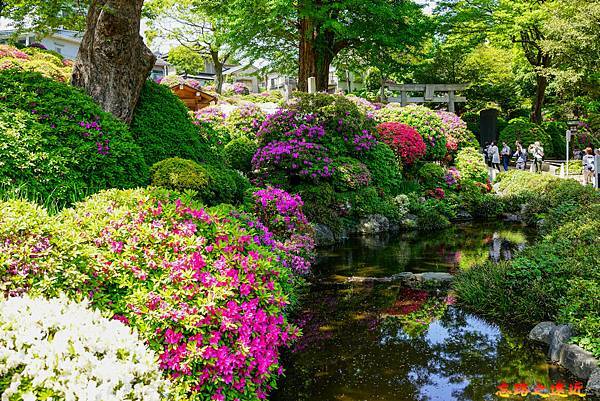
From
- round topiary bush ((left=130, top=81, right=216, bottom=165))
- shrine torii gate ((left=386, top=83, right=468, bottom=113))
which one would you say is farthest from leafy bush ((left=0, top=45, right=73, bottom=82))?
shrine torii gate ((left=386, top=83, right=468, bottom=113))

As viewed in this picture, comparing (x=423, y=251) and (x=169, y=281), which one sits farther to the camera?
(x=423, y=251)

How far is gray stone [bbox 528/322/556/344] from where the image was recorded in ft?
19.3

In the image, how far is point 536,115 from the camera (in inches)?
1232

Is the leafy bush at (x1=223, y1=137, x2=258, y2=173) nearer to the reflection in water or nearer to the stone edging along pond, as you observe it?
the reflection in water

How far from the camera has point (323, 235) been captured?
11.7 m

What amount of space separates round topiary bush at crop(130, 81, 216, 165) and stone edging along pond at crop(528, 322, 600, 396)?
5.43 m

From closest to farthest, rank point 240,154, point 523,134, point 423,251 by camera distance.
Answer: point 423,251
point 240,154
point 523,134

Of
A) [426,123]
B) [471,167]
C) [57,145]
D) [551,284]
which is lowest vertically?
[551,284]

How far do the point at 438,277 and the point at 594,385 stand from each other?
3.95 meters

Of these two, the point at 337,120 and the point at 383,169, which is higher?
the point at 337,120

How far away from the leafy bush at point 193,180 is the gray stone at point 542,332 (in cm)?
435

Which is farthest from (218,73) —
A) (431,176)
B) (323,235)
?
(323,235)

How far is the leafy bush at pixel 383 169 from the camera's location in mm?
14383

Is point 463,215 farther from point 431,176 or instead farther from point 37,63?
point 37,63
